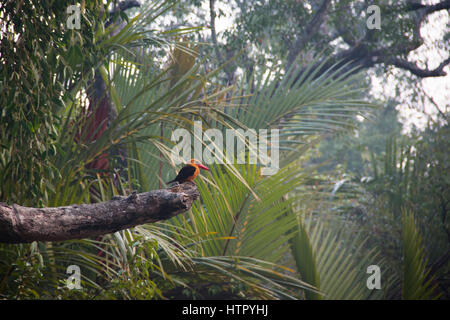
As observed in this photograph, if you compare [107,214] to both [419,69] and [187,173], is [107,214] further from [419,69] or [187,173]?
[419,69]

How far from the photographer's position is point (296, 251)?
135 inches

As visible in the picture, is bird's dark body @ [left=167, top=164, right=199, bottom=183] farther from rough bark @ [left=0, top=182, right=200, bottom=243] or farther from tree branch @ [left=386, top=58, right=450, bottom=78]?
tree branch @ [left=386, top=58, right=450, bottom=78]

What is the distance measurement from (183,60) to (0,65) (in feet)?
5.66

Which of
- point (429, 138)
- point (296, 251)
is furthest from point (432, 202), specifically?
point (296, 251)

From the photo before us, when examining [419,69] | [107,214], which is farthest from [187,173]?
[419,69]

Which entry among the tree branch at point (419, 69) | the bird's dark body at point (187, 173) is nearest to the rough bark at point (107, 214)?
the bird's dark body at point (187, 173)

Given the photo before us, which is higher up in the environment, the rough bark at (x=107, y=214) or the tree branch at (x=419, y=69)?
the tree branch at (x=419, y=69)

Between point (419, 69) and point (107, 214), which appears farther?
point (419, 69)

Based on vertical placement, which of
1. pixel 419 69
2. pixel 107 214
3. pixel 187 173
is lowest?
pixel 107 214

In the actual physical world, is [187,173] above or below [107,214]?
above

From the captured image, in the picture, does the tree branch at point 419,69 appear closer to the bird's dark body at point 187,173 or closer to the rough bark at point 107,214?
the bird's dark body at point 187,173

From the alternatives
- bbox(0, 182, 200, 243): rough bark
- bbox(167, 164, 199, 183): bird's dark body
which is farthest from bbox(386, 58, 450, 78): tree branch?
bbox(0, 182, 200, 243): rough bark

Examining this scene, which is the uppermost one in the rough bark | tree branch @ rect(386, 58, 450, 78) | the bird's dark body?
tree branch @ rect(386, 58, 450, 78)

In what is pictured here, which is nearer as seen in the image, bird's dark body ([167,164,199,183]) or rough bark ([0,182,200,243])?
rough bark ([0,182,200,243])
